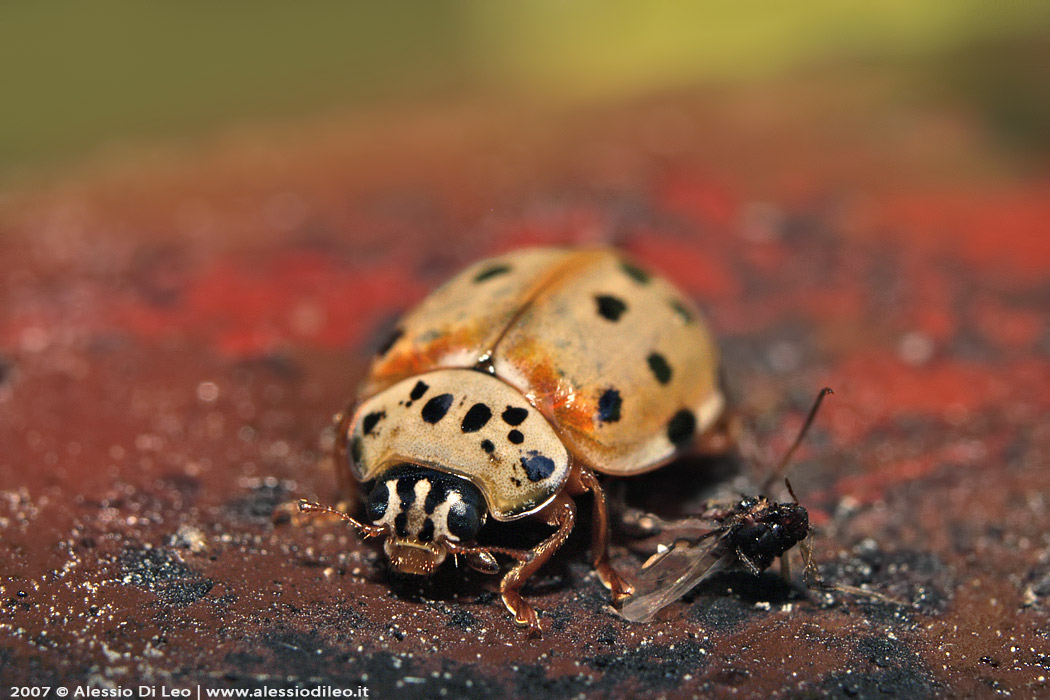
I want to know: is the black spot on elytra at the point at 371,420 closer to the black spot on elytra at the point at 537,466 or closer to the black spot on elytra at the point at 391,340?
the black spot on elytra at the point at 391,340

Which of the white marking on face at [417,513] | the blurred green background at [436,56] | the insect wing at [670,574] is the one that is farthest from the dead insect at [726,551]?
the blurred green background at [436,56]

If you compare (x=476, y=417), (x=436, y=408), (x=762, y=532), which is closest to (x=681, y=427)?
(x=762, y=532)

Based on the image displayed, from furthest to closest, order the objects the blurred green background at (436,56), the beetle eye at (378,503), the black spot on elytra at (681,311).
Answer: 1. the blurred green background at (436,56)
2. the black spot on elytra at (681,311)
3. the beetle eye at (378,503)

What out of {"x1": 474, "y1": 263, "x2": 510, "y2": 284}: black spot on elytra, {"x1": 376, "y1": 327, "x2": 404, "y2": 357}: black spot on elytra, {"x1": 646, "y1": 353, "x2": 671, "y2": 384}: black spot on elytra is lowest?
{"x1": 646, "y1": 353, "x2": 671, "y2": 384}: black spot on elytra

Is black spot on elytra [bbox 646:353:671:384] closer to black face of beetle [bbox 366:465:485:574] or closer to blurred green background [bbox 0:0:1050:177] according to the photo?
black face of beetle [bbox 366:465:485:574]

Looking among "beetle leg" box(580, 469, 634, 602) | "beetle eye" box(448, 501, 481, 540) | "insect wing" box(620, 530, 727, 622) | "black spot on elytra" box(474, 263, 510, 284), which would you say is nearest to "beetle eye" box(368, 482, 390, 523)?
"beetle eye" box(448, 501, 481, 540)

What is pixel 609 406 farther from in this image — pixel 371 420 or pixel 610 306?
pixel 371 420

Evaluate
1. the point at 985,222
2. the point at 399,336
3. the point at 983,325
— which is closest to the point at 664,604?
the point at 399,336
